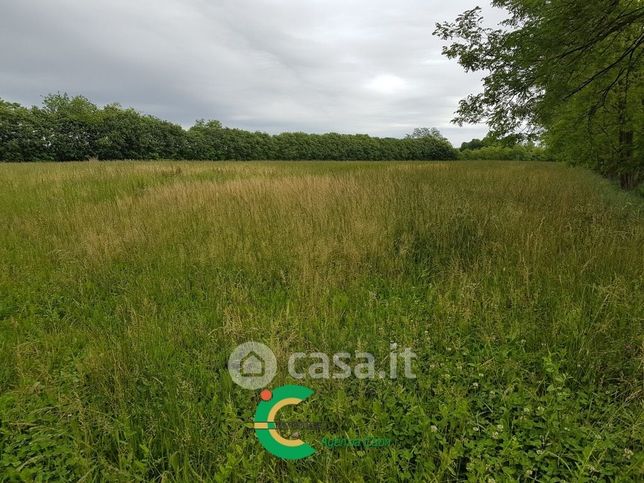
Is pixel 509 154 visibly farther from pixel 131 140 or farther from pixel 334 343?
pixel 334 343

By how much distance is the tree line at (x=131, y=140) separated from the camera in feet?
85.8

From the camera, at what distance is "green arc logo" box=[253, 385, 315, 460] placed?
63.7 inches

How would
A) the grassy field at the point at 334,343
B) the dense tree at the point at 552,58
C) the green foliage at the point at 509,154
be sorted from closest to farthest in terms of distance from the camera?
the grassy field at the point at 334,343 < the dense tree at the point at 552,58 < the green foliage at the point at 509,154

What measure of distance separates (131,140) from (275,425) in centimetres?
3692

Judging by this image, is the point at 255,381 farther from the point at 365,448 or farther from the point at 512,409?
the point at 512,409

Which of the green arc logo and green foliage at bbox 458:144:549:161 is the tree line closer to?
green foliage at bbox 458:144:549:161


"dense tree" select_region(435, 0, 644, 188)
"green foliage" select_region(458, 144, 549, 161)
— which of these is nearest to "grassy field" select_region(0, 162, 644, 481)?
"dense tree" select_region(435, 0, 644, 188)

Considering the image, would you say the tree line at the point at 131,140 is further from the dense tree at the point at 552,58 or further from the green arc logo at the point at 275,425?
the green arc logo at the point at 275,425

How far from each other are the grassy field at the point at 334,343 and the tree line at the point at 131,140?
30.6 m

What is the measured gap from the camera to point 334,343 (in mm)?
2383

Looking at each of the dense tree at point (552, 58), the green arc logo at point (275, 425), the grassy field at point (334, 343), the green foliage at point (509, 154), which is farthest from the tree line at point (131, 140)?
the green arc logo at point (275, 425)

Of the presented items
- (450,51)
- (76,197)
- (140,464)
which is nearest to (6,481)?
(140,464)

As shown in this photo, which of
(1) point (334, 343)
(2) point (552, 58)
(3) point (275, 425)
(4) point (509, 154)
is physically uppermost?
(4) point (509, 154)

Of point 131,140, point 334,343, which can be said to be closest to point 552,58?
point 334,343
